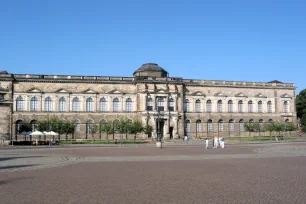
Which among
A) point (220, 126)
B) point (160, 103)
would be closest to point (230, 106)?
point (220, 126)

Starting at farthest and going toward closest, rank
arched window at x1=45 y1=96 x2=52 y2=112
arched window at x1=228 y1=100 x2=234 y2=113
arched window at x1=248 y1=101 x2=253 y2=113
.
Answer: arched window at x1=248 y1=101 x2=253 y2=113 → arched window at x1=228 y1=100 x2=234 y2=113 → arched window at x1=45 y1=96 x2=52 y2=112

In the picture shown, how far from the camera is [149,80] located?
64.1 meters

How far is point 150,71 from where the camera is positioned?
2729 inches

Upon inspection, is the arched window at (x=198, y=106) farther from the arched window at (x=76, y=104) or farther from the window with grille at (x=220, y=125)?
the arched window at (x=76, y=104)

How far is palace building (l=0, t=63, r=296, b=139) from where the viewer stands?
61031 millimetres

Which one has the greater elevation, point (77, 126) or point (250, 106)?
point (250, 106)

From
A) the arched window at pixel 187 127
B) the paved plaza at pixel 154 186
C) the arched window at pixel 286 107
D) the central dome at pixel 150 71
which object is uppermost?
the central dome at pixel 150 71

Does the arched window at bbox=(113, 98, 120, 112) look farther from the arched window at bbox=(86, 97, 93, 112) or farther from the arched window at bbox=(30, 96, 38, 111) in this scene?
the arched window at bbox=(30, 96, 38, 111)

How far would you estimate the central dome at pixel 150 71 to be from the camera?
6925 centimetres

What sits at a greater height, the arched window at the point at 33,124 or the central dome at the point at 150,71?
the central dome at the point at 150,71

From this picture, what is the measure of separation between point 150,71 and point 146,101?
26.7ft

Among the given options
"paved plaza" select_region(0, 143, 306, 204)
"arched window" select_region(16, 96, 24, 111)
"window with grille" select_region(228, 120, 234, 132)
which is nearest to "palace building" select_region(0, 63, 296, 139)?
"arched window" select_region(16, 96, 24, 111)

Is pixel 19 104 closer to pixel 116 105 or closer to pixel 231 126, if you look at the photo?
pixel 116 105

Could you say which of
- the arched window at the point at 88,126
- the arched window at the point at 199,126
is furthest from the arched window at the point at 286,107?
the arched window at the point at 88,126
